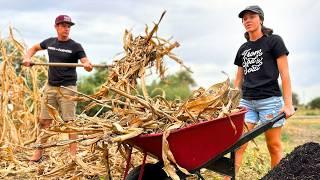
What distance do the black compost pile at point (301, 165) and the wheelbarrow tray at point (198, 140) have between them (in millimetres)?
465

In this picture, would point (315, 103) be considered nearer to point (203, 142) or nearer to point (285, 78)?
point (285, 78)

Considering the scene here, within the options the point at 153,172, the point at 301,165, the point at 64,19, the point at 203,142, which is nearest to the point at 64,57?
the point at 64,19

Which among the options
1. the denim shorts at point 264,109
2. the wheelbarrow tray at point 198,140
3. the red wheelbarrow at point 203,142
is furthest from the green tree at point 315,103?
the wheelbarrow tray at point 198,140

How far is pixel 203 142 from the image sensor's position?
3.67m

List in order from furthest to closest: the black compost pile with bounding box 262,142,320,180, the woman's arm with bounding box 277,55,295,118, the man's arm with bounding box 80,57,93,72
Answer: the man's arm with bounding box 80,57,93,72 → the woman's arm with bounding box 277,55,295,118 → the black compost pile with bounding box 262,142,320,180

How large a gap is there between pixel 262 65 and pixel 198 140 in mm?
1042

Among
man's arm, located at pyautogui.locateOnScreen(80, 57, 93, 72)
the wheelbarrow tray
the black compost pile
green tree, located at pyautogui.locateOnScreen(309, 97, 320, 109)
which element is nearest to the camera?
the wheelbarrow tray

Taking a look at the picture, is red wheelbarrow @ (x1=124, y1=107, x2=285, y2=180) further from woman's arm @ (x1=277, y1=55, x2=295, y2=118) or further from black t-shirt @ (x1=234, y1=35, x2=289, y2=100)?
black t-shirt @ (x1=234, y1=35, x2=289, y2=100)

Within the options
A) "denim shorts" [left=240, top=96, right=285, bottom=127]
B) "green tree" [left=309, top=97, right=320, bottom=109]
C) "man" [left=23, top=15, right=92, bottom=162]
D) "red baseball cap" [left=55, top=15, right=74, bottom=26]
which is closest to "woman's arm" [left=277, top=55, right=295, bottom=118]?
"denim shorts" [left=240, top=96, right=285, bottom=127]

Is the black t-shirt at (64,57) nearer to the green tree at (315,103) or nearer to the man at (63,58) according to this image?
the man at (63,58)

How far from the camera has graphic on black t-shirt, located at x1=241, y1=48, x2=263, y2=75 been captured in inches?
172

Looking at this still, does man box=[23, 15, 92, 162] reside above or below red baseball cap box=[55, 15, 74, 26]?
below

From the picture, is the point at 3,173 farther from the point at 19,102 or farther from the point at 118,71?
the point at 118,71

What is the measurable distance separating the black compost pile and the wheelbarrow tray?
1.53ft
